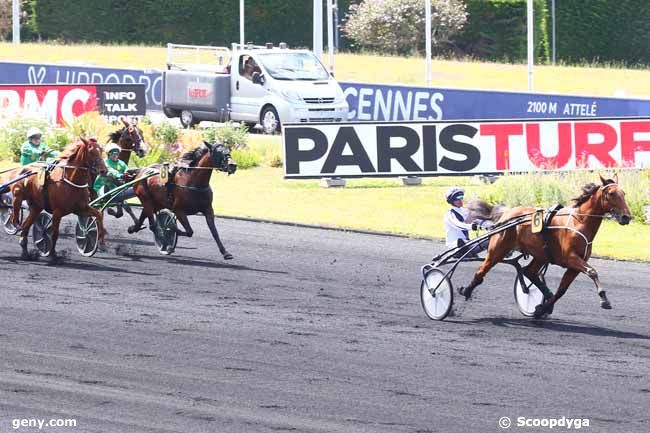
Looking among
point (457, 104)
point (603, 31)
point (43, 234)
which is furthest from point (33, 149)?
point (603, 31)

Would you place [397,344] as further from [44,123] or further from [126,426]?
[44,123]

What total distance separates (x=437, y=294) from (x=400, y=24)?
1567 inches

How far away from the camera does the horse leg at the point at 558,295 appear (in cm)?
1330

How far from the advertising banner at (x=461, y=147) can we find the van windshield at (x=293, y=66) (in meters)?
8.25

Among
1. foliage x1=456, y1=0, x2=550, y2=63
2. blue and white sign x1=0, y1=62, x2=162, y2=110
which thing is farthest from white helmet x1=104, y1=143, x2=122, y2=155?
foliage x1=456, y1=0, x2=550, y2=63

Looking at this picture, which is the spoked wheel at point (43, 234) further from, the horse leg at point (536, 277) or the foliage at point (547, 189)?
the foliage at point (547, 189)

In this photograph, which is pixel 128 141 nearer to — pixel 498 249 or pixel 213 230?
pixel 213 230

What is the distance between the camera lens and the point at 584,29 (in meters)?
50.7

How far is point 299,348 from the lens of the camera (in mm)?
12508

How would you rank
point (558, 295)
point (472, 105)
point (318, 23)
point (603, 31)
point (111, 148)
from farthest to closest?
point (603, 31) < point (318, 23) < point (472, 105) < point (111, 148) < point (558, 295)

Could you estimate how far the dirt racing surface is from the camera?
10188 mm

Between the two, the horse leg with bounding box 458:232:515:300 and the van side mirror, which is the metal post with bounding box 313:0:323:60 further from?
the horse leg with bounding box 458:232:515:300

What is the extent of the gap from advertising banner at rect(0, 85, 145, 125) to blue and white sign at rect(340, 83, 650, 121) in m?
6.31

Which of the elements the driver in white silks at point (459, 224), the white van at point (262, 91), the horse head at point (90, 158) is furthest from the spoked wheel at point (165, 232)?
the white van at point (262, 91)
